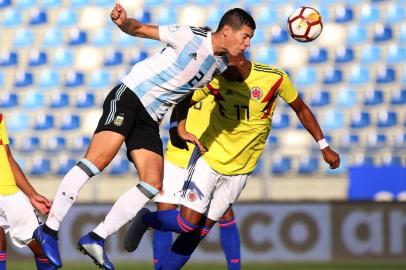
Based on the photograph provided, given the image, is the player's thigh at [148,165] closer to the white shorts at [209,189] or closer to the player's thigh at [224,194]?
the white shorts at [209,189]

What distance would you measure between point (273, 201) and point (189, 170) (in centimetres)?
512

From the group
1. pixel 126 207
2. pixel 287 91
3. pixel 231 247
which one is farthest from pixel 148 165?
pixel 231 247

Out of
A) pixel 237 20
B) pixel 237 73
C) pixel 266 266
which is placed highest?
pixel 237 20

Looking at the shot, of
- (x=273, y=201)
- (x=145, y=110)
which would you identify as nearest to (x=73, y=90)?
(x=273, y=201)

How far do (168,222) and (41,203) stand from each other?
118 cm

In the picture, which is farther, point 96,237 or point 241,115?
point 241,115

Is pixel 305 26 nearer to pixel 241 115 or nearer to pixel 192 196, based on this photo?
pixel 241 115

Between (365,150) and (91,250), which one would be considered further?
(365,150)

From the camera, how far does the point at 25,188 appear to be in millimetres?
7473

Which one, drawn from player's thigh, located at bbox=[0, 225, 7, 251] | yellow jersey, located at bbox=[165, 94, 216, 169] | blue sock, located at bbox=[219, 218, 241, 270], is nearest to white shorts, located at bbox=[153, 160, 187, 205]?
yellow jersey, located at bbox=[165, 94, 216, 169]

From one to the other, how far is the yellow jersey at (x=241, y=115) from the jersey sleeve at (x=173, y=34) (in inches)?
31.2

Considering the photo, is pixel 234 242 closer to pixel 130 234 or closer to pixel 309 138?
pixel 130 234

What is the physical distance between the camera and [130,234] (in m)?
8.28

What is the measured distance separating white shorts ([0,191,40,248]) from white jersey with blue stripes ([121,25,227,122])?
116cm
